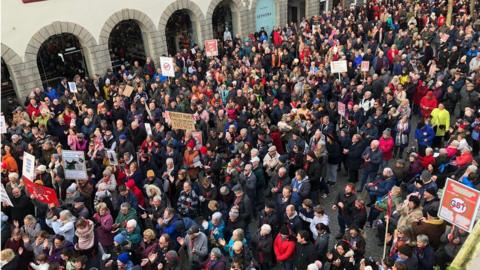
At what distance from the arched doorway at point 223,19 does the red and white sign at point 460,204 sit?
64.4 feet

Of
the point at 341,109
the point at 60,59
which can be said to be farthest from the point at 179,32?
the point at 341,109

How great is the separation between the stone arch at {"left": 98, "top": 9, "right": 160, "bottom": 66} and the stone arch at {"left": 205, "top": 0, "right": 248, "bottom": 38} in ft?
10.8

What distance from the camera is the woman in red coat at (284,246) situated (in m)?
7.56

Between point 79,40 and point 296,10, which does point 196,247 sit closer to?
point 79,40

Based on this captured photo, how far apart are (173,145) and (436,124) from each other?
6.91 meters

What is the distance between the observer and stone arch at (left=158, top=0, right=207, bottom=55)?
2111 cm

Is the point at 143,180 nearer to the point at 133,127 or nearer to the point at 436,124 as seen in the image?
the point at 133,127

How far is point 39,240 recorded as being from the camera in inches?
305

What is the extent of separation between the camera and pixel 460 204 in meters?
6.88

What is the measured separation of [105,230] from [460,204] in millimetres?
6157

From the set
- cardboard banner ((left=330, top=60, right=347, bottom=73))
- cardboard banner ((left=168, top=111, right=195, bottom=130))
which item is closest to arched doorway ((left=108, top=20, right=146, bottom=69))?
cardboard banner ((left=330, top=60, right=347, bottom=73))

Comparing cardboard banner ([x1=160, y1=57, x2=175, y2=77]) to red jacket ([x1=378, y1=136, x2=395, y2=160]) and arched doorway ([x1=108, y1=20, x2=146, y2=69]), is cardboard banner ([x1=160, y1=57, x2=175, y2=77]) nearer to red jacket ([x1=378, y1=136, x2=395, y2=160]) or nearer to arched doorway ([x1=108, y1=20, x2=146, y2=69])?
arched doorway ([x1=108, y1=20, x2=146, y2=69])

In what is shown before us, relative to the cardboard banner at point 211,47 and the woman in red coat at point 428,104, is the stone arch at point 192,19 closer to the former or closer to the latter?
the cardboard banner at point 211,47

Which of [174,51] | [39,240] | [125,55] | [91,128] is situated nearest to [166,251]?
[39,240]
